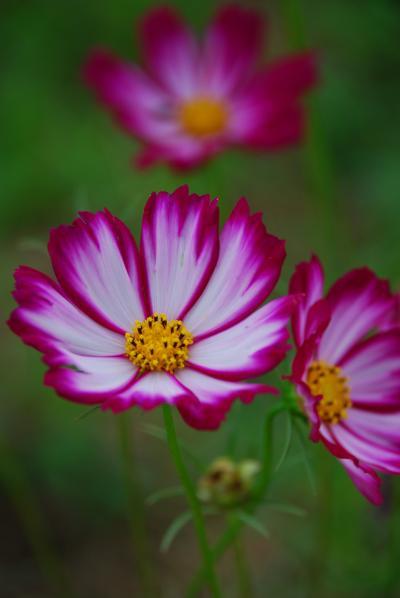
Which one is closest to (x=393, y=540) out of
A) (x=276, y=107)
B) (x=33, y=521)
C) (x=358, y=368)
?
(x=358, y=368)

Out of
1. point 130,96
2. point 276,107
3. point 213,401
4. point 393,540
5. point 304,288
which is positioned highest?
point 130,96

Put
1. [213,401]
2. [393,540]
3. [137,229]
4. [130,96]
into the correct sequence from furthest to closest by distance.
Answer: [137,229]
[130,96]
[393,540]
[213,401]

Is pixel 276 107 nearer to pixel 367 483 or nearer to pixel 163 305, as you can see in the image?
pixel 163 305

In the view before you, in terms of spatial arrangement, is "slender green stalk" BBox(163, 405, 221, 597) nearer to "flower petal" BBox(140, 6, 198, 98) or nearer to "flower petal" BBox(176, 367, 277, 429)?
Answer: "flower petal" BBox(176, 367, 277, 429)

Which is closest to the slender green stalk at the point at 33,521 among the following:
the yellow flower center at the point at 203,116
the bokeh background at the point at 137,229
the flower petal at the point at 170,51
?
the bokeh background at the point at 137,229

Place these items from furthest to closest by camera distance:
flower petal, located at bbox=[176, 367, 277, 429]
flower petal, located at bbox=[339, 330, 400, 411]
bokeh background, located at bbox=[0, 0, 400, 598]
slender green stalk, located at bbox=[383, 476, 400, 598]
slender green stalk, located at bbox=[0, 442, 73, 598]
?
bokeh background, located at bbox=[0, 0, 400, 598] < slender green stalk, located at bbox=[0, 442, 73, 598] < slender green stalk, located at bbox=[383, 476, 400, 598] < flower petal, located at bbox=[339, 330, 400, 411] < flower petal, located at bbox=[176, 367, 277, 429]

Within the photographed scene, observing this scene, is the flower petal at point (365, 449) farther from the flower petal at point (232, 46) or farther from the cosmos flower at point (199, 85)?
the flower petal at point (232, 46)

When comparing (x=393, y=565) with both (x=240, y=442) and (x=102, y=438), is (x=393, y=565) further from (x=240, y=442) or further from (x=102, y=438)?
(x=102, y=438)

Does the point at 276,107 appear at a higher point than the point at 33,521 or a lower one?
higher

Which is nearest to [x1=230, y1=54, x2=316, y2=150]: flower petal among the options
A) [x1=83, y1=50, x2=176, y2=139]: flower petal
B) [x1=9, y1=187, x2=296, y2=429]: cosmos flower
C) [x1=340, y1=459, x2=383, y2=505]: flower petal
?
[x1=83, y1=50, x2=176, y2=139]: flower petal
